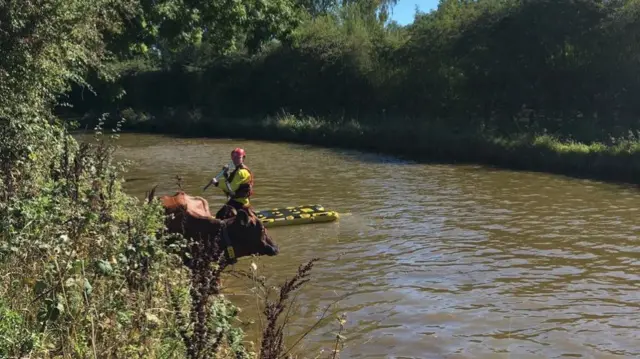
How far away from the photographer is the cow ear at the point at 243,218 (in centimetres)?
855

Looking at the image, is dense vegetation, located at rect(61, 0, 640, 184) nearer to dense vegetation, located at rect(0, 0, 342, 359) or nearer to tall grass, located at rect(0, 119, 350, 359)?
dense vegetation, located at rect(0, 0, 342, 359)

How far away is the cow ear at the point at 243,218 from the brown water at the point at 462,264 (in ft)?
2.86

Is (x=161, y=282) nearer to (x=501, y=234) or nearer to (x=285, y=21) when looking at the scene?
(x=501, y=234)

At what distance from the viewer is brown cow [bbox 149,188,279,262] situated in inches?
325

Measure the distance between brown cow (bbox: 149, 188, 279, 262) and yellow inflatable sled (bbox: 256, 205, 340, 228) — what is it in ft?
13.1

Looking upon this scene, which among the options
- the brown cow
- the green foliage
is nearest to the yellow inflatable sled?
the brown cow

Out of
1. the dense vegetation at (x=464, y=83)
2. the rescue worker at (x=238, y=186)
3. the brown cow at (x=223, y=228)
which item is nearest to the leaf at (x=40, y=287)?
the brown cow at (x=223, y=228)

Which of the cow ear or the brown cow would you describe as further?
the cow ear

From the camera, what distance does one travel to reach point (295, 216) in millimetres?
13125

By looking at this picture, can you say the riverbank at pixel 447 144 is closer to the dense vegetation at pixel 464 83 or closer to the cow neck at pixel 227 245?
the dense vegetation at pixel 464 83

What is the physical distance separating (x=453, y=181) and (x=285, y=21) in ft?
24.2

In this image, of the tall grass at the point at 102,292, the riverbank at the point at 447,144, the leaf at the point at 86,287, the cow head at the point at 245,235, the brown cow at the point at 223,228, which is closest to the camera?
the tall grass at the point at 102,292

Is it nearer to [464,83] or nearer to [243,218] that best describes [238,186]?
[243,218]

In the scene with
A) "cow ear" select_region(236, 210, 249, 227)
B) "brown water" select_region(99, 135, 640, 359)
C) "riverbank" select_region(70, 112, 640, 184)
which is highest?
"riverbank" select_region(70, 112, 640, 184)
